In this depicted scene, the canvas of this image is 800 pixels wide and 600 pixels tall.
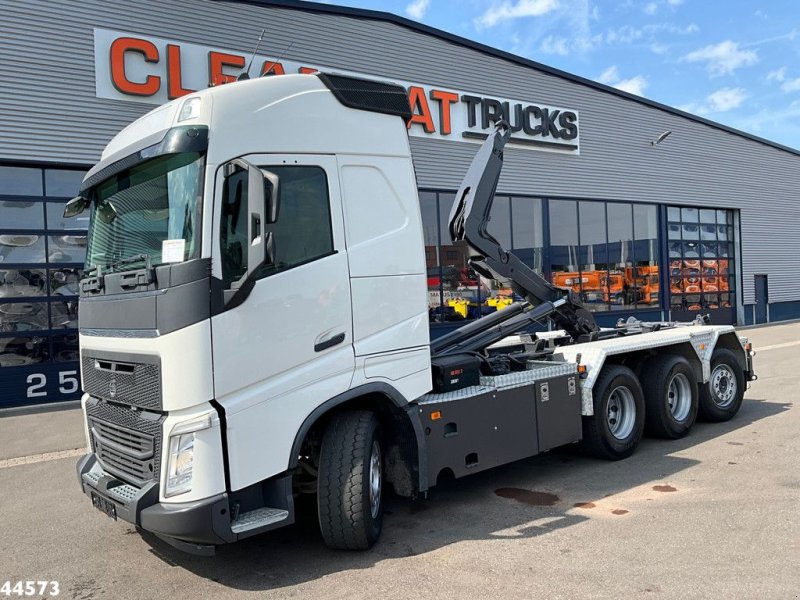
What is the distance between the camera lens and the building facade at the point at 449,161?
11.7m

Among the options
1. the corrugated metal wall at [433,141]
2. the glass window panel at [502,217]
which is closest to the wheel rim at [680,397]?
the corrugated metal wall at [433,141]

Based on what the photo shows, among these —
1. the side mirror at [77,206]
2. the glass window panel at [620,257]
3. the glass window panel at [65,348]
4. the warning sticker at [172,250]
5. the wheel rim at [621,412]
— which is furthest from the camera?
the glass window panel at [620,257]

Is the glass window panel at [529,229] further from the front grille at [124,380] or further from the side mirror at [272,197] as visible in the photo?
the side mirror at [272,197]

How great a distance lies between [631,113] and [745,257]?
28.2 feet

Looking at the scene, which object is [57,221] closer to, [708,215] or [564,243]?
[564,243]

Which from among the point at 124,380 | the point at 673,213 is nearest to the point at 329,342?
the point at 124,380

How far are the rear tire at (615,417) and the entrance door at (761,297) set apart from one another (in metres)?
22.3

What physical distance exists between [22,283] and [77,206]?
805 centimetres

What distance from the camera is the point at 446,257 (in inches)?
633

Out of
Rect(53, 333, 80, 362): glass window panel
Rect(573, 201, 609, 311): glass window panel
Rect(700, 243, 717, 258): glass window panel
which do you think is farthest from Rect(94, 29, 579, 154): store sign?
Rect(700, 243, 717, 258): glass window panel

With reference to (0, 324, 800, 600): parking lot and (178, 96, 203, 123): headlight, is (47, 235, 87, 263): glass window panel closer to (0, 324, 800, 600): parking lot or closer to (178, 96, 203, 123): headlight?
(0, 324, 800, 600): parking lot

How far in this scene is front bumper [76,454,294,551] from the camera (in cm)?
370

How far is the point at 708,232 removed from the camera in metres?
24.4

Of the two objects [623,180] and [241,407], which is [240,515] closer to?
[241,407]
